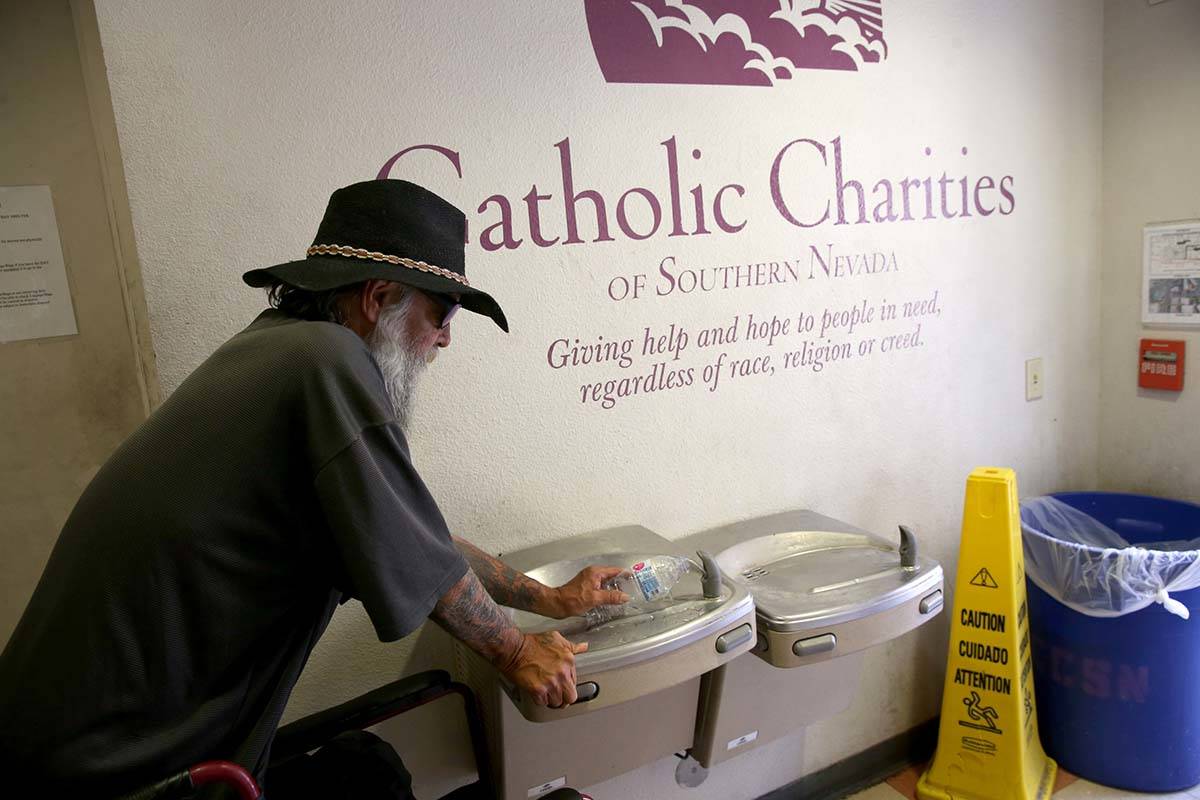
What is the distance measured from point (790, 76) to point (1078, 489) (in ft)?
6.04

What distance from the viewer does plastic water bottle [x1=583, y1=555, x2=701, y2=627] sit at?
4.74 feet

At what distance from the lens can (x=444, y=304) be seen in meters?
1.22

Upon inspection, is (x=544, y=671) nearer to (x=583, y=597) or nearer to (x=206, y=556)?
(x=583, y=597)

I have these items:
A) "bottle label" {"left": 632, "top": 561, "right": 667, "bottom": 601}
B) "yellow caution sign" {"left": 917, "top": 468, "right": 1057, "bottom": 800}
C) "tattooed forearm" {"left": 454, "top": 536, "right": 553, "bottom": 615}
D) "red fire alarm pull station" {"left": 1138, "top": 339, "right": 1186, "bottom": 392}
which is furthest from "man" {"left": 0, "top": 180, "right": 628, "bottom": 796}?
"red fire alarm pull station" {"left": 1138, "top": 339, "right": 1186, "bottom": 392}

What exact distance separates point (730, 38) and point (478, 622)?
1493 millimetres

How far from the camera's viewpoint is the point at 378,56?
148 cm

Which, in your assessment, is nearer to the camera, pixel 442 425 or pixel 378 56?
pixel 378 56

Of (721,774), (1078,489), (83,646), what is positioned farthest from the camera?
(1078,489)

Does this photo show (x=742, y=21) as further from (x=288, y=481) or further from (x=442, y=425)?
(x=288, y=481)

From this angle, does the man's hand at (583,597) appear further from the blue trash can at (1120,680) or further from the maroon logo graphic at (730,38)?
the blue trash can at (1120,680)

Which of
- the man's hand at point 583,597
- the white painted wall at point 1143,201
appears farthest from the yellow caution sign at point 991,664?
the man's hand at point 583,597

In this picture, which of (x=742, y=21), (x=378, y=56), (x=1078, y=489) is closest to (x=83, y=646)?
(x=378, y=56)

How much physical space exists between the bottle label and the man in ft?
1.50

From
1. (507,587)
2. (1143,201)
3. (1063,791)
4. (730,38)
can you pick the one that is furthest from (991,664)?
(730,38)
